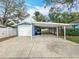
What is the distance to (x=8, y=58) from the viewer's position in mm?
10508

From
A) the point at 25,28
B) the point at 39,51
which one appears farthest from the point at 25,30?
the point at 39,51

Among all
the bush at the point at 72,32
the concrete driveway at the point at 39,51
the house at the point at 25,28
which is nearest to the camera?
the concrete driveway at the point at 39,51

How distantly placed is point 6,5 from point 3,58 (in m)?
39.2

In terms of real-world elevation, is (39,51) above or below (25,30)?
below

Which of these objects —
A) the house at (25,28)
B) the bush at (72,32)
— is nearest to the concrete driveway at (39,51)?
the bush at (72,32)

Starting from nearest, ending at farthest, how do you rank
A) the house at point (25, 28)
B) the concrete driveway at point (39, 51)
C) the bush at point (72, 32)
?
the concrete driveway at point (39, 51) → the bush at point (72, 32) → the house at point (25, 28)

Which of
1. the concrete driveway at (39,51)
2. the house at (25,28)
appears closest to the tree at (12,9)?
the house at (25,28)

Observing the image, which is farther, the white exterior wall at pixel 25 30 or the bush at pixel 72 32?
the white exterior wall at pixel 25 30

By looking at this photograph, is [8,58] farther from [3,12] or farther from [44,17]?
[44,17]

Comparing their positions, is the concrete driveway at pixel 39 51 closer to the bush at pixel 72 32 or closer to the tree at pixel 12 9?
the bush at pixel 72 32

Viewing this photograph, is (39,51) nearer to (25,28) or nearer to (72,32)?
(72,32)

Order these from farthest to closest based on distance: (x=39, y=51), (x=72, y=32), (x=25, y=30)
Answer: (x=25, y=30)
(x=72, y=32)
(x=39, y=51)

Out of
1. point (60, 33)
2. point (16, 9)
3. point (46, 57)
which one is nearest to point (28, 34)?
point (60, 33)

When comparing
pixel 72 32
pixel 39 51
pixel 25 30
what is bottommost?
pixel 39 51
